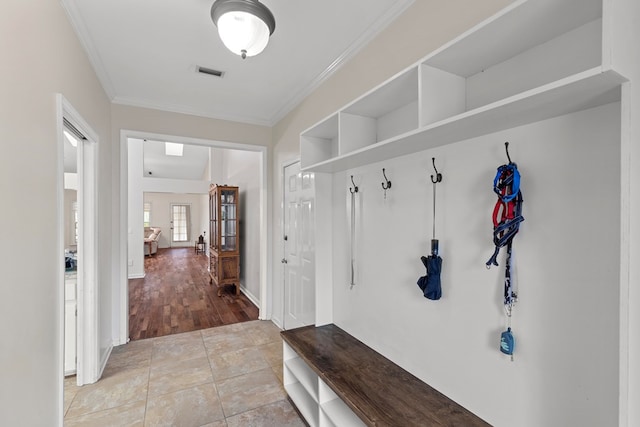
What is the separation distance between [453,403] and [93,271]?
2755 millimetres

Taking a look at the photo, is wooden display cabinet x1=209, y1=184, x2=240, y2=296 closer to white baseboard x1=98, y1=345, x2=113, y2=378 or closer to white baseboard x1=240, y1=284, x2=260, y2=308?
white baseboard x1=240, y1=284, x2=260, y2=308

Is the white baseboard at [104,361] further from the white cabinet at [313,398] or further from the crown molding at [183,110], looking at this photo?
the crown molding at [183,110]

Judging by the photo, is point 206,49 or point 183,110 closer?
point 206,49

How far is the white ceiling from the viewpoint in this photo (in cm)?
184

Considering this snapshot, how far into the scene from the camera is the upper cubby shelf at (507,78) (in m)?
0.87

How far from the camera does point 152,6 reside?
1.83 m

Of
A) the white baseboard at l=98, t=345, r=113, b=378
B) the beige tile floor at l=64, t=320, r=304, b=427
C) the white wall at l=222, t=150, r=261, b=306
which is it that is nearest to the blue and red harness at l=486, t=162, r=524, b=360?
the beige tile floor at l=64, t=320, r=304, b=427

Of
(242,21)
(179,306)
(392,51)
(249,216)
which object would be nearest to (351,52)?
(392,51)

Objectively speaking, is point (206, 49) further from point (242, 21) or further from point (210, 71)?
point (242, 21)

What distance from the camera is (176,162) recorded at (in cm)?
997

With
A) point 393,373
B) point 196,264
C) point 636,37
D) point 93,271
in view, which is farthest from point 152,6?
point 196,264

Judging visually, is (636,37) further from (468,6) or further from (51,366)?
(51,366)

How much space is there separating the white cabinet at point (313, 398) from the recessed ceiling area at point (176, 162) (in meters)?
7.96

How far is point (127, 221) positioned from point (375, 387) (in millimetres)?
3083
